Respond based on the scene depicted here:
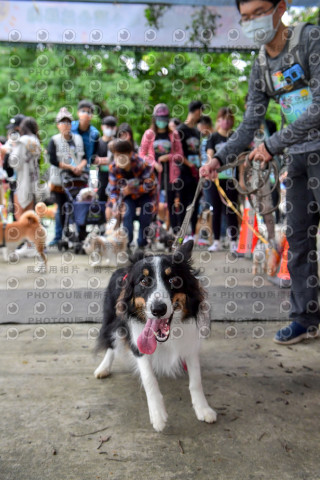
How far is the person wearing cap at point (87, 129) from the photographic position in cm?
720

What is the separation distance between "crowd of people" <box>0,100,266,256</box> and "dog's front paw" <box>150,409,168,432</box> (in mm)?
4527

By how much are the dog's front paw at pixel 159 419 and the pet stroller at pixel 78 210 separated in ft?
16.5

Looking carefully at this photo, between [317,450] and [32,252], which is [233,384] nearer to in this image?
[317,450]

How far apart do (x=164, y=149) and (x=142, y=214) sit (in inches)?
48.2

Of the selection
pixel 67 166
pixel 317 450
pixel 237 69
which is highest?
pixel 237 69

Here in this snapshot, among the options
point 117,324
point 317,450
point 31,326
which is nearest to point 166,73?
point 31,326

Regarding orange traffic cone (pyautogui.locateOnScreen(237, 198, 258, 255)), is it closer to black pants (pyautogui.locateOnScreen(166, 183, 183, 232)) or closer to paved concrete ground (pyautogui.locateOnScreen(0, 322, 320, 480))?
black pants (pyautogui.locateOnScreen(166, 183, 183, 232))

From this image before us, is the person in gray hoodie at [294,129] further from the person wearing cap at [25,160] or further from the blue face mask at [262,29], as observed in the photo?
the person wearing cap at [25,160]

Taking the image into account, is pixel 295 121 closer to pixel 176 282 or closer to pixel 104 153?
pixel 176 282

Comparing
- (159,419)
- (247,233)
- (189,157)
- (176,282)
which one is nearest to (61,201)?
(189,157)

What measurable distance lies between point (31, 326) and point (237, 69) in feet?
28.8

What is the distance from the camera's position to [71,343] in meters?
3.20

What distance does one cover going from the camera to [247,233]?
19.4 ft

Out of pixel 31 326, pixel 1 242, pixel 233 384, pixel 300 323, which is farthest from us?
pixel 1 242
